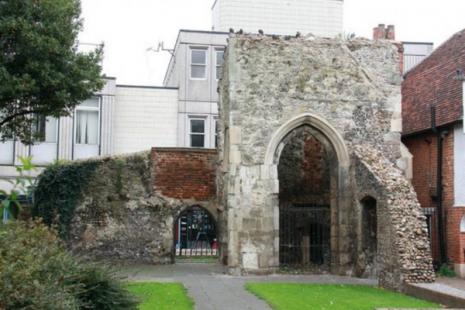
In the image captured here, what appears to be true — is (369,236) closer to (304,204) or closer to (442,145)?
(442,145)

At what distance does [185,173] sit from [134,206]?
2.07 meters

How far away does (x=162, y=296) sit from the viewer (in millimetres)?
14117

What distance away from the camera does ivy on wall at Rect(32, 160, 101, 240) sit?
74.1 ft

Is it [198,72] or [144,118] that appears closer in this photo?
[144,118]

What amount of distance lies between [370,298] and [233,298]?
285 centimetres

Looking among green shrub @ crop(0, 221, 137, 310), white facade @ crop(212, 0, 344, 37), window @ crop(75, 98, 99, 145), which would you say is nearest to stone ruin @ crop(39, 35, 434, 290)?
green shrub @ crop(0, 221, 137, 310)

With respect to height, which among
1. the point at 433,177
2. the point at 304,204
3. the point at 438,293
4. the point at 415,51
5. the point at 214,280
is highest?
the point at 415,51

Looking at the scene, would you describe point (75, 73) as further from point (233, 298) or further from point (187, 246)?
point (187, 246)

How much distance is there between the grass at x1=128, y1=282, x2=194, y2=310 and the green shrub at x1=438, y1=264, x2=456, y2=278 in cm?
795

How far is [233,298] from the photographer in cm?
1408

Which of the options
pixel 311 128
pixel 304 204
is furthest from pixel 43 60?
pixel 304 204

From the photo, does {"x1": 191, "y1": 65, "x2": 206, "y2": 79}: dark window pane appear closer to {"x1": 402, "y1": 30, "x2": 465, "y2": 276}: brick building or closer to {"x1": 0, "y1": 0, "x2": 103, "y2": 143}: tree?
{"x1": 402, "y1": 30, "x2": 465, "y2": 276}: brick building

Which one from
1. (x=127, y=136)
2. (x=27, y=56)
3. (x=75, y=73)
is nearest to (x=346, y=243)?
(x=75, y=73)

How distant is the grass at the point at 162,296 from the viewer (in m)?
12.4
